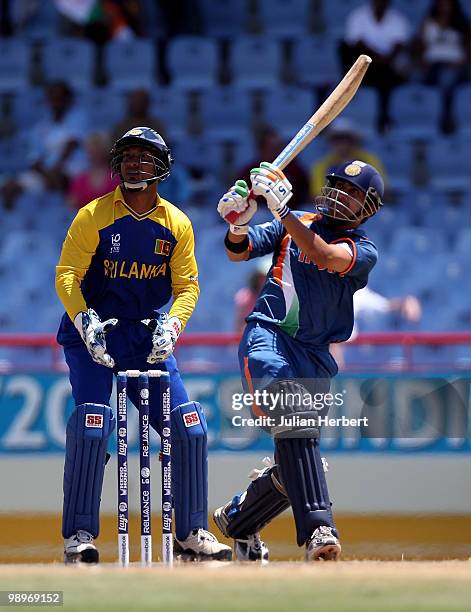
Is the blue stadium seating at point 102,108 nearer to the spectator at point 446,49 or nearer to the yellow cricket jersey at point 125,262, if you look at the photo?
the spectator at point 446,49

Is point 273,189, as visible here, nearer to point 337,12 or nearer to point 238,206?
point 238,206

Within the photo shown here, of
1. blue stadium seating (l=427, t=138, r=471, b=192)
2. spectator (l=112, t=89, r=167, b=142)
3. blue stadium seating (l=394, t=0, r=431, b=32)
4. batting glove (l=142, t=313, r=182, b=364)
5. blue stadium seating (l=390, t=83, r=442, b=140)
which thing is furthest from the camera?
blue stadium seating (l=394, t=0, r=431, b=32)

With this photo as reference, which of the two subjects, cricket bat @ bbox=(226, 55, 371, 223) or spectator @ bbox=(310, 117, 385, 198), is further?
spectator @ bbox=(310, 117, 385, 198)

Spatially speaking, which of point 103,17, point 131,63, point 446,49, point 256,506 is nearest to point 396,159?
point 446,49

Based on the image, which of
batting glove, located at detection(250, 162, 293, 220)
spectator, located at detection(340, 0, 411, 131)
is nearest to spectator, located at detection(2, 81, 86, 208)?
spectator, located at detection(340, 0, 411, 131)

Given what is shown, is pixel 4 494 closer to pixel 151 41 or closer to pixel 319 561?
pixel 319 561

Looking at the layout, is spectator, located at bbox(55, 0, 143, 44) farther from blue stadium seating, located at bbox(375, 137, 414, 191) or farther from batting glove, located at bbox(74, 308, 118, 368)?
batting glove, located at bbox(74, 308, 118, 368)

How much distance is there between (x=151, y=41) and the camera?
13336 mm

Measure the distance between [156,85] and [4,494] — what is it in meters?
6.40

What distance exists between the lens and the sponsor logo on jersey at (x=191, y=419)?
636 cm

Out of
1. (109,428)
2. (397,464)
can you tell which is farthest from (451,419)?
(109,428)

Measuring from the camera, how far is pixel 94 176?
1177cm

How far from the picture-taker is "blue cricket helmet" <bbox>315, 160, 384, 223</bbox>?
21.4 ft

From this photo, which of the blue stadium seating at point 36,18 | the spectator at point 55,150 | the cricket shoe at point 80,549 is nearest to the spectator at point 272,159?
the spectator at point 55,150
